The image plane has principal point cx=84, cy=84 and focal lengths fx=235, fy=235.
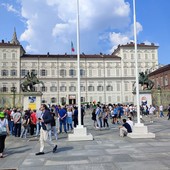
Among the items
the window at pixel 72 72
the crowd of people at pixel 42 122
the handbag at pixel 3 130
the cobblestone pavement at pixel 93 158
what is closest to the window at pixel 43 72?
the window at pixel 72 72

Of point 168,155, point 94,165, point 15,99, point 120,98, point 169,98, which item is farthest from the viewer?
point 120,98

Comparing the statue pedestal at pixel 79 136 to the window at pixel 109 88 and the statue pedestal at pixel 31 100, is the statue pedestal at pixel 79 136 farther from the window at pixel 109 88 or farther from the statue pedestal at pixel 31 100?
the window at pixel 109 88

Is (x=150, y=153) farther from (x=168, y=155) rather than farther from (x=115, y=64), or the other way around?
(x=115, y=64)

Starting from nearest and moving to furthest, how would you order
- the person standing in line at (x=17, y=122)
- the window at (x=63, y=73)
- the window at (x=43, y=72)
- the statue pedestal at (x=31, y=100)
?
the person standing in line at (x=17, y=122) → the statue pedestal at (x=31, y=100) → the window at (x=43, y=72) → the window at (x=63, y=73)

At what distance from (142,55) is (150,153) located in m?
83.3

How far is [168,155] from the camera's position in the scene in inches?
322

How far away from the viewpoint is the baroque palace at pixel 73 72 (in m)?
81.0

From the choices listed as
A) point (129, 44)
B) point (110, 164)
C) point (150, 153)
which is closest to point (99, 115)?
point (150, 153)

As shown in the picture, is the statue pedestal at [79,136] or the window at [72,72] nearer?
the statue pedestal at [79,136]

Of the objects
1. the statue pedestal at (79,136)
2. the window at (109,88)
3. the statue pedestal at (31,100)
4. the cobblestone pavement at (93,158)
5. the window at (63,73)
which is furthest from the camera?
the window at (109,88)

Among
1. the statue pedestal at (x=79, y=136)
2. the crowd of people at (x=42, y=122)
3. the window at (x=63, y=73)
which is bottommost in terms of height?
the statue pedestal at (x=79, y=136)

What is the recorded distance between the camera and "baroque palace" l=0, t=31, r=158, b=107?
8100 cm

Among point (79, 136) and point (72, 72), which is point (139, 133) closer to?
point (79, 136)

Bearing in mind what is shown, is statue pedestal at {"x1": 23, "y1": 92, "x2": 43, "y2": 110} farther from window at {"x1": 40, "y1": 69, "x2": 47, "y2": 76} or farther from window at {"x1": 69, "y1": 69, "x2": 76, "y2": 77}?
window at {"x1": 69, "y1": 69, "x2": 76, "y2": 77}
